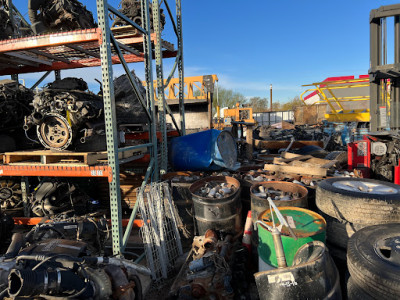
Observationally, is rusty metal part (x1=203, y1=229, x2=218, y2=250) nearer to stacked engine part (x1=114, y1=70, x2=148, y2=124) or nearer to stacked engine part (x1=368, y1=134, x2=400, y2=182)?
stacked engine part (x1=114, y1=70, x2=148, y2=124)

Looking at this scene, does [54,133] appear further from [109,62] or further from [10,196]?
[10,196]

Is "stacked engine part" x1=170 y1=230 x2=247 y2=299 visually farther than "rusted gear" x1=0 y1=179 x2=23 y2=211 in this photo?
No

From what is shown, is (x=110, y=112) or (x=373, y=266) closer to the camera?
(x=373, y=266)

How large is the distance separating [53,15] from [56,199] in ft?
10.8

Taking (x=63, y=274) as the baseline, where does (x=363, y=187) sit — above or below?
above

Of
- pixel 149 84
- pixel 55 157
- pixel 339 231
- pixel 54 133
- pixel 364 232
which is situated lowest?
pixel 339 231

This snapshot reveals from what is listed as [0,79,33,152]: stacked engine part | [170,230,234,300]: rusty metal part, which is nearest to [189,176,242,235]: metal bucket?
[170,230,234,300]: rusty metal part

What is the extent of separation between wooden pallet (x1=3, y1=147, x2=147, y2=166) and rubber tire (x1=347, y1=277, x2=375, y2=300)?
3.22 m

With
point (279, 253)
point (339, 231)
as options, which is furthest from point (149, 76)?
point (339, 231)

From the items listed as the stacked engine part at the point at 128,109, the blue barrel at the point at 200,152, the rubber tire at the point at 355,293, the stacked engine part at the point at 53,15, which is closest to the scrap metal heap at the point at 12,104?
the stacked engine part at the point at 53,15

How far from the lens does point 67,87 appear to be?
4613 millimetres

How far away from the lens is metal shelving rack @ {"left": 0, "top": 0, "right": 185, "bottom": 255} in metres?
3.32

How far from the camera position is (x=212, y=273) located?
2.90m

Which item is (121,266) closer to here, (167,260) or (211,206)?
(167,260)
